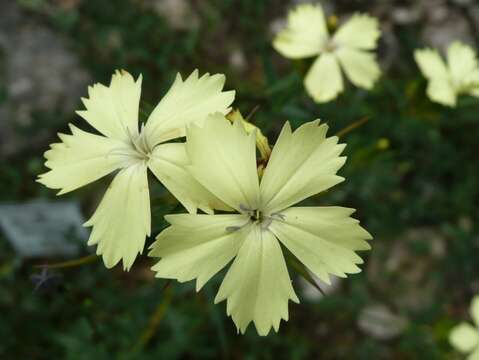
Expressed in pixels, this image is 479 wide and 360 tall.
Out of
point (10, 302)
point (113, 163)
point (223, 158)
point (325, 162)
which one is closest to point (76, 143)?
point (113, 163)

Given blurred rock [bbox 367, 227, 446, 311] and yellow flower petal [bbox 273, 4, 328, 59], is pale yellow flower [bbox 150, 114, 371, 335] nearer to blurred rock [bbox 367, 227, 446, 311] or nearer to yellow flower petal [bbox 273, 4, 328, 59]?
yellow flower petal [bbox 273, 4, 328, 59]

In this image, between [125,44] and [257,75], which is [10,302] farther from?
[257,75]

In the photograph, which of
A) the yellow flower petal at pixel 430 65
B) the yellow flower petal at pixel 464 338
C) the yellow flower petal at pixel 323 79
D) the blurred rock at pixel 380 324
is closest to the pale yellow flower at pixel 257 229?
the yellow flower petal at pixel 323 79

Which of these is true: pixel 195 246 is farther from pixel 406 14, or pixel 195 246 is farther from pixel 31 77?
pixel 406 14

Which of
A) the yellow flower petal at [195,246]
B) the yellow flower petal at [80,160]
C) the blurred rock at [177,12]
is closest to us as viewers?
the yellow flower petal at [195,246]

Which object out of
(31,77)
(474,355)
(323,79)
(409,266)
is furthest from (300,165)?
(31,77)

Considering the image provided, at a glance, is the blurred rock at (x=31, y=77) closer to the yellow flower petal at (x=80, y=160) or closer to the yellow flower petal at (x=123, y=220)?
the yellow flower petal at (x=80, y=160)
